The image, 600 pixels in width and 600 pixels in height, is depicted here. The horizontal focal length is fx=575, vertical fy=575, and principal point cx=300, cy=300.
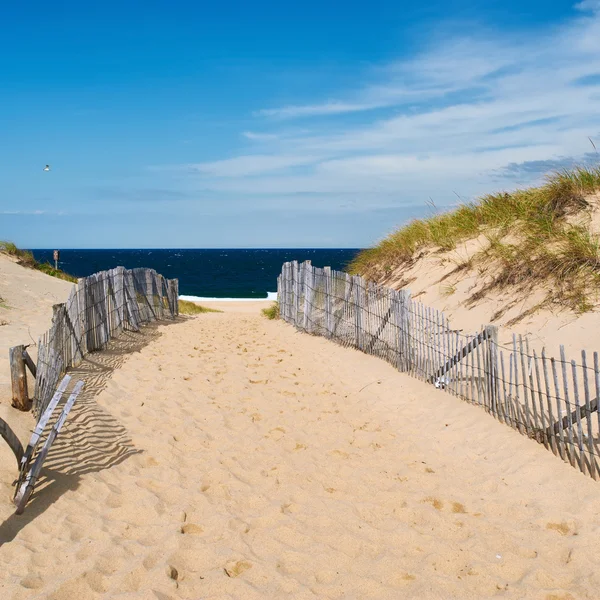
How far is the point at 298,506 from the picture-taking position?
4211 mm

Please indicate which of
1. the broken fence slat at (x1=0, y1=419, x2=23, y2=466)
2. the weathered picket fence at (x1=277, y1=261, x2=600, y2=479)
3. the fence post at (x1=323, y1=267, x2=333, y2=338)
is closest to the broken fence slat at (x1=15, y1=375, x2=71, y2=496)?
the broken fence slat at (x1=0, y1=419, x2=23, y2=466)

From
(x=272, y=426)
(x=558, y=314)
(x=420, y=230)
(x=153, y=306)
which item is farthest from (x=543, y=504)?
(x=153, y=306)

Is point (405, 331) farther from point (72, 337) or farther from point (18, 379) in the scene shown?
point (18, 379)

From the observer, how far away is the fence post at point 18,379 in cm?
540

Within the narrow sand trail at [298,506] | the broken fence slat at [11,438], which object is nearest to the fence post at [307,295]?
the narrow sand trail at [298,506]

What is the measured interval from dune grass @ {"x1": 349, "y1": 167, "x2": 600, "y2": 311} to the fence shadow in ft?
18.9

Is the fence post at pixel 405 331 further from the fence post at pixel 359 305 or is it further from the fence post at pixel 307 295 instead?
the fence post at pixel 307 295

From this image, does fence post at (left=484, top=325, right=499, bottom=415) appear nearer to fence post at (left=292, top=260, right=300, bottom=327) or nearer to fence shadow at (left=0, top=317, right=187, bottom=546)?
fence shadow at (left=0, top=317, right=187, bottom=546)

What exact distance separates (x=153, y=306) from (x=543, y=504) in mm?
11559

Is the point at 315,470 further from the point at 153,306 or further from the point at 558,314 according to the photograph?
the point at 153,306

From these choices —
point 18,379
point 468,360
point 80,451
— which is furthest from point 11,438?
point 468,360

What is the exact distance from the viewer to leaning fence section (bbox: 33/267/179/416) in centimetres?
571

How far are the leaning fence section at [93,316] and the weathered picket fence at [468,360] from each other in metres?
3.64

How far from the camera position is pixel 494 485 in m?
4.59
